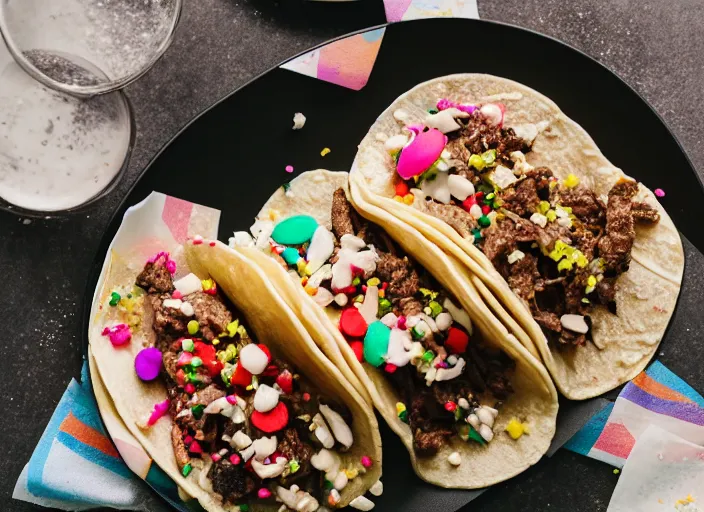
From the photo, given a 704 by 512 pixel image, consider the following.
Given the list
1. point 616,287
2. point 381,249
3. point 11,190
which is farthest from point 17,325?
point 616,287

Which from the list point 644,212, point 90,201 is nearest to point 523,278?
point 644,212

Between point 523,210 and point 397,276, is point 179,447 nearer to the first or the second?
point 397,276

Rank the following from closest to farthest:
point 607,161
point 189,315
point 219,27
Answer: point 189,315 < point 607,161 < point 219,27

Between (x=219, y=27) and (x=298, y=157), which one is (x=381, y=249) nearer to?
(x=298, y=157)

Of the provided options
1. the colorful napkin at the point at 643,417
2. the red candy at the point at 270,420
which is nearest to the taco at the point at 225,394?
the red candy at the point at 270,420

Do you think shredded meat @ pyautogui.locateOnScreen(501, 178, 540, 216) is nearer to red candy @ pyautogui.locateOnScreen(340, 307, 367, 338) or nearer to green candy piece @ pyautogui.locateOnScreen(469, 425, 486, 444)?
red candy @ pyautogui.locateOnScreen(340, 307, 367, 338)

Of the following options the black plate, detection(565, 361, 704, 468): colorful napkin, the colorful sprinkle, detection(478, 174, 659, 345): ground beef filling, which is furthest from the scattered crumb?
detection(565, 361, 704, 468): colorful napkin

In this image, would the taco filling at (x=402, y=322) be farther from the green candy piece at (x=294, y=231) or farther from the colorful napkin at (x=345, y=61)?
the colorful napkin at (x=345, y=61)
